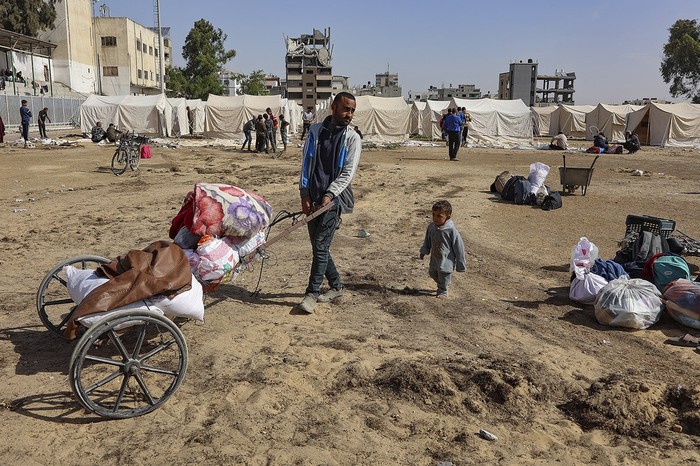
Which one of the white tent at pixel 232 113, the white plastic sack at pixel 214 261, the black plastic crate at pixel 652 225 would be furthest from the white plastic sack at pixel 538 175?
the white tent at pixel 232 113

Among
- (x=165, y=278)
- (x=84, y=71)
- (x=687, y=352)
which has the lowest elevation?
(x=687, y=352)

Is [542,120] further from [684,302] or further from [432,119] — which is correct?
[684,302]

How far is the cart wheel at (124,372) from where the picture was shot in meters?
2.88

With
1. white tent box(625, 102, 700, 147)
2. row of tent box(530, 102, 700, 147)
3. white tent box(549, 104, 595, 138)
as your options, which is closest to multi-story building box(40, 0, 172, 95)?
white tent box(549, 104, 595, 138)

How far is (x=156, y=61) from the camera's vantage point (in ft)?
228

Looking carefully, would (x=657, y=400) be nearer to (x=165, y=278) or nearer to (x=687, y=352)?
(x=687, y=352)

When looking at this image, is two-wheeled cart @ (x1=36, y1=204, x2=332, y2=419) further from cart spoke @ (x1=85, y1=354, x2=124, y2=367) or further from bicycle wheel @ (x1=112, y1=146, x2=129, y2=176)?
bicycle wheel @ (x1=112, y1=146, x2=129, y2=176)

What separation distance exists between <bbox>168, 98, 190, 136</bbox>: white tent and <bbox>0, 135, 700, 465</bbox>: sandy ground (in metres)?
24.7

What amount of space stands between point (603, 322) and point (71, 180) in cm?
1225

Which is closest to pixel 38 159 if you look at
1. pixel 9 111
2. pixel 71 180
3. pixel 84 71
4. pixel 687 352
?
pixel 71 180

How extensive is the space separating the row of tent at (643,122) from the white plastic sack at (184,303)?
3168 cm

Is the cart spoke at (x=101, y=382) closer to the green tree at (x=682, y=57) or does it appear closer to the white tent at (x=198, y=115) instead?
the white tent at (x=198, y=115)

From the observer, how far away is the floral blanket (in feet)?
13.0

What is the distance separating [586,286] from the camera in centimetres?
502
